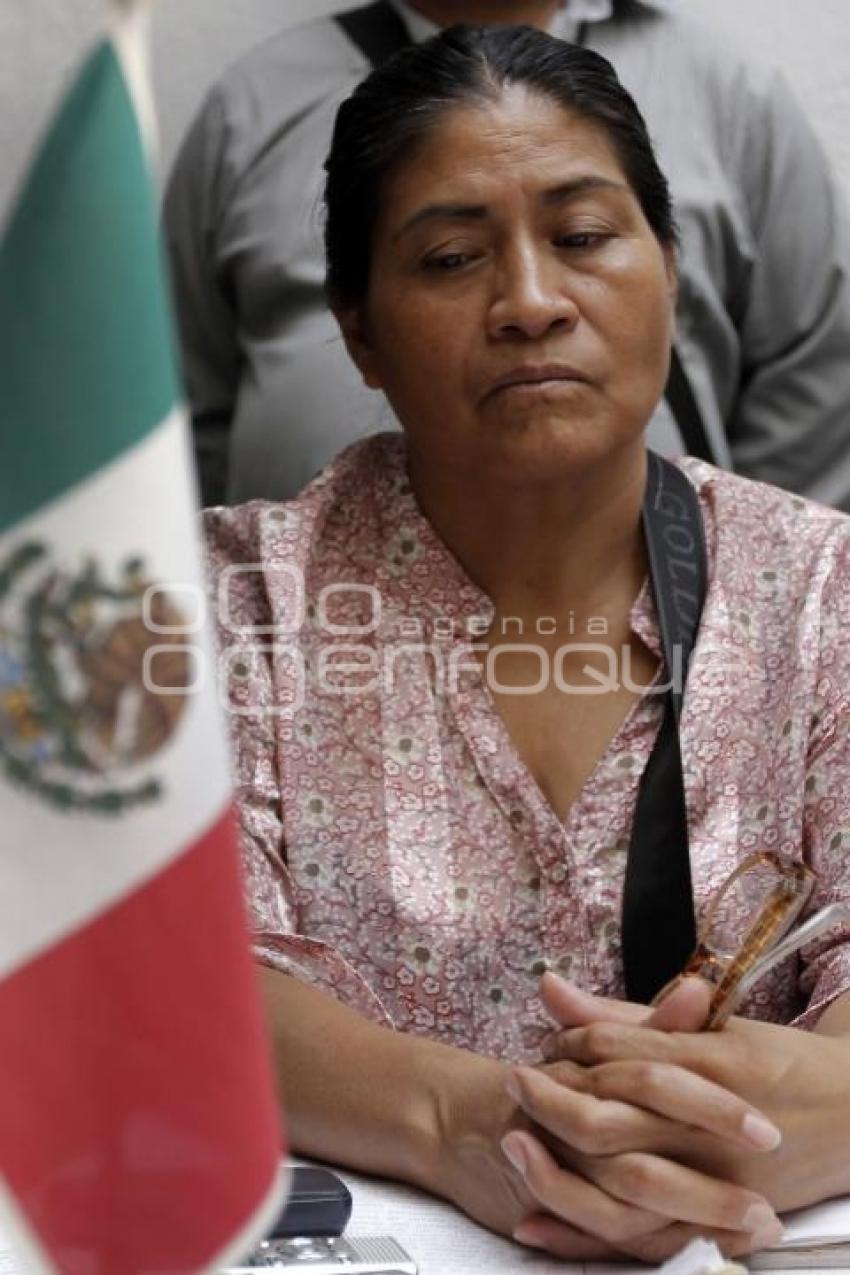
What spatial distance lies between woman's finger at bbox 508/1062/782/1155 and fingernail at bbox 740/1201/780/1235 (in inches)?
1.6

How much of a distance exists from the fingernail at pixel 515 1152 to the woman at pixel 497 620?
0.22 meters

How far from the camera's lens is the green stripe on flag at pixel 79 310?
801 millimetres

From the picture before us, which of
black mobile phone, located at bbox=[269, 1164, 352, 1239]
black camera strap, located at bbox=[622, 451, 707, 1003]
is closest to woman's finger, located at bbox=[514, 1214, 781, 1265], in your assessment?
black mobile phone, located at bbox=[269, 1164, 352, 1239]

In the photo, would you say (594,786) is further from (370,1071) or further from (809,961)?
(370,1071)

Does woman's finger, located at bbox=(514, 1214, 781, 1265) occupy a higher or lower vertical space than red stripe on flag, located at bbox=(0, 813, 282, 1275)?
lower

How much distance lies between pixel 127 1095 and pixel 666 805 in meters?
0.93

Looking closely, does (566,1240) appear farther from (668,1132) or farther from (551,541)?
(551,541)

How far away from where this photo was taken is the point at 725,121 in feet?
7.67

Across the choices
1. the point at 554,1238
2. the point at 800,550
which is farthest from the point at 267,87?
the point at 554,1238

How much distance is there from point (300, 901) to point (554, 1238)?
0.45 meters

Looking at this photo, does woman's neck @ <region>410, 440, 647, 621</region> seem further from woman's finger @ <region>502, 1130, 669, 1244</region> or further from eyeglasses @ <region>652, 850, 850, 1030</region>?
woman's finger @ <region>502, 1130, 669, 1244</region>

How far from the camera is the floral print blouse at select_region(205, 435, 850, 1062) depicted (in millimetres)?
1682

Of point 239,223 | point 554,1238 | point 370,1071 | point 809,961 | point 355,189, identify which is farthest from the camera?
point 239,223

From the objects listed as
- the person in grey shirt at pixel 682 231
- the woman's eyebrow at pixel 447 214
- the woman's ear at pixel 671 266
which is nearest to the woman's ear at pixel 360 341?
the woman's eyebrow at pixel 447 214
